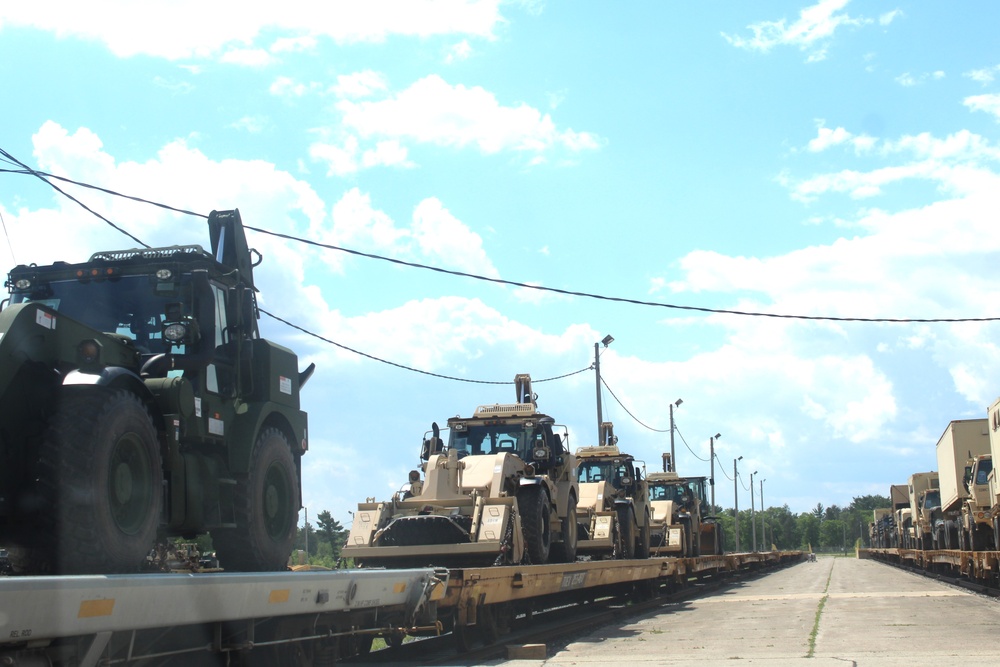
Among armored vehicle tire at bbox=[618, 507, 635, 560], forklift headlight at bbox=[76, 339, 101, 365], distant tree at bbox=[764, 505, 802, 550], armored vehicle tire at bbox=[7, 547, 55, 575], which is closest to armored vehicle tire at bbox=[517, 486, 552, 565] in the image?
armored vehicle tire at bbox=[618, 507, 635, 560]

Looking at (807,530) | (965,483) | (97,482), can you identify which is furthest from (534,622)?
(807,530)

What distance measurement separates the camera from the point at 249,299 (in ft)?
25.4

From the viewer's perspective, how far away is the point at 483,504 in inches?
520

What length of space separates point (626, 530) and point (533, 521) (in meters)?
8.00

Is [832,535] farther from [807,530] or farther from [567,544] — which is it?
[567,544]

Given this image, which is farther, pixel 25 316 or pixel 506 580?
pixel 506 580

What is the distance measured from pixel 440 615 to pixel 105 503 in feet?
15.8

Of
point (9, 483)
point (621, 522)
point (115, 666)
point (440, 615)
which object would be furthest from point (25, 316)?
point (621, 522)

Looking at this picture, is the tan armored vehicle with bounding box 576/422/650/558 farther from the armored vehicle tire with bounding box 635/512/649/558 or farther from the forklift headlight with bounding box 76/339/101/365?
the forklift headlight with bounding box 76/339/101/365

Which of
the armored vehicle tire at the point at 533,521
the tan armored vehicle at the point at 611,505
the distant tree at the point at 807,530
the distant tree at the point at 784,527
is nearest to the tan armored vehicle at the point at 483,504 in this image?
the armored vehicle tire at the point at 533,521

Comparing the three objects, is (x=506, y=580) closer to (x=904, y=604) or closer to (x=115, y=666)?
(x=115, y=666)

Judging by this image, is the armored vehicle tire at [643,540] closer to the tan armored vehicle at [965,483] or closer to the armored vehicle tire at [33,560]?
the tan armored vehicle at [965,483]

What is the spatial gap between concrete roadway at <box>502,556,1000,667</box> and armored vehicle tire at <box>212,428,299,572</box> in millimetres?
3682

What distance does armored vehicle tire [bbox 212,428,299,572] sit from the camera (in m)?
7.04
